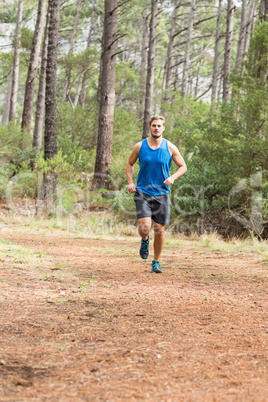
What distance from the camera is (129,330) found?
3492mm

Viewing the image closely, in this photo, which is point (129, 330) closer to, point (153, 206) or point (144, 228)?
point (144, 228)

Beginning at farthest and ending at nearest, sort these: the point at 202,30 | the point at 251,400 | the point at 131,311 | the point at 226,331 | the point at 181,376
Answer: the point at 202,30 < the point at 131,311 < the point at 226,331 < the point at 181,376 < the point at 251,400

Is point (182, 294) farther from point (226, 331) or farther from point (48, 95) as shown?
point (48, 95)

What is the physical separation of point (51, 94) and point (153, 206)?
26.0ft

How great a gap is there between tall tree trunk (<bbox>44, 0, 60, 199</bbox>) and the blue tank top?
7.06 metres

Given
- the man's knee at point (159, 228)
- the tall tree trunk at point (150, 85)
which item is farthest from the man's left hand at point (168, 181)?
the tall tree trunk at point (150, 85)

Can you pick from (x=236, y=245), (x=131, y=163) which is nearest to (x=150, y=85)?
(x=236, y=245)

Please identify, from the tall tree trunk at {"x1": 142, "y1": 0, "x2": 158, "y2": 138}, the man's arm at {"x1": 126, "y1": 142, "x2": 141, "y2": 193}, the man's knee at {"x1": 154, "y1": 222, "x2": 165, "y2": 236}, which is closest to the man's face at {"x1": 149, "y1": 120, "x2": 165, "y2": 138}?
the man's arm at {"x1": 126, "y1": 142, "x2": 141, "y2": 193}

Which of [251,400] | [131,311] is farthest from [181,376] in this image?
[131,311]

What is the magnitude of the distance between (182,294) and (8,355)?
2.35 m

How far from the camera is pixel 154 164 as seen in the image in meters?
5.67

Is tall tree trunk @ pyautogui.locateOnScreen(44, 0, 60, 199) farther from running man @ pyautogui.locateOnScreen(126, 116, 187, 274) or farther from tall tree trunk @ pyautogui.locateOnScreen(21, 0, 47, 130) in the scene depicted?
running man @ pyautogui.locateOnScreen(126, 116, 187, 274)

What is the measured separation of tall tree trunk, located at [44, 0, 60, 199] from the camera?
41.1 ft

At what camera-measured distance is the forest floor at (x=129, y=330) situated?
2.42m
